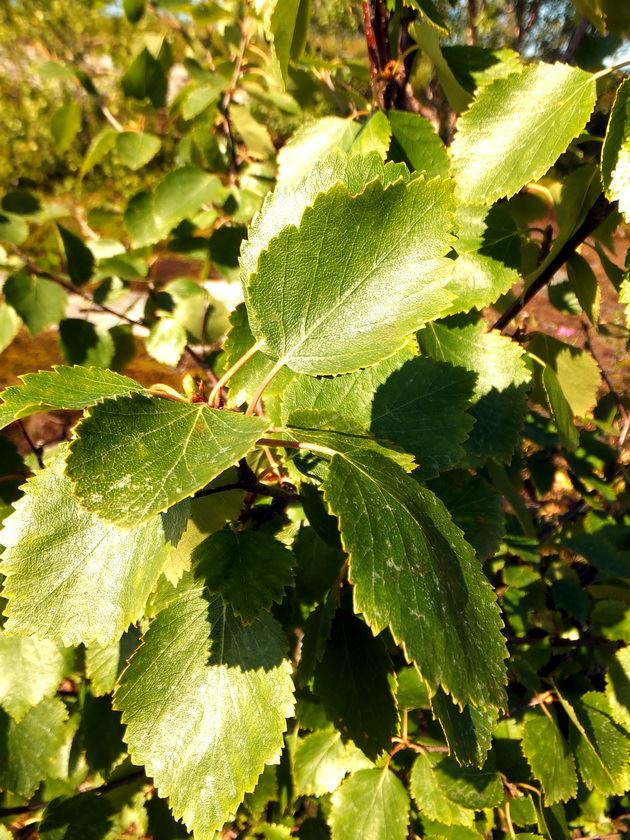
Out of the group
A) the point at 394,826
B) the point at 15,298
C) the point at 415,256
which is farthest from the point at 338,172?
the point at 15,298

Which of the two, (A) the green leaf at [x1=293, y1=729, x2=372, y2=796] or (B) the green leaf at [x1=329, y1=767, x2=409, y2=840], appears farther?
(A) the green leaf at [x1=293, y1=729, x2=372, y2=796]

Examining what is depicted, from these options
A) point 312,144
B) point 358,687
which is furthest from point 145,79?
point 358,687

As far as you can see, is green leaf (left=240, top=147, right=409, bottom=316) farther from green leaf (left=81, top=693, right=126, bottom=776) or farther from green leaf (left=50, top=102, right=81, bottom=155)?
green leaf (left=50, top=102, right=81, bottom=155)

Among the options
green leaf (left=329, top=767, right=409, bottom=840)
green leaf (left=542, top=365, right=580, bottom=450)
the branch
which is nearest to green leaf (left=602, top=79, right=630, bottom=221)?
the branch

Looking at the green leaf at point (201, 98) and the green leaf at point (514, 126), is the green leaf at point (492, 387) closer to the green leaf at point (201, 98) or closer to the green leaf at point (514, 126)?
the green leaf at point (514, 126)

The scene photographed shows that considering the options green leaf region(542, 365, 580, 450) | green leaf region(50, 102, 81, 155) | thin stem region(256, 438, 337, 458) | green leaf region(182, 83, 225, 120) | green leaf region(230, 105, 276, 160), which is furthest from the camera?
green leaf region(230, 105, 276, 160)

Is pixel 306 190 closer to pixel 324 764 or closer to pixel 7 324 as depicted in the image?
pixel 324 764

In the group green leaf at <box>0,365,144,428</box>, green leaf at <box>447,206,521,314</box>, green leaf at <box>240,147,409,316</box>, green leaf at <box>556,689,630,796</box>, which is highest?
green leaf at <box>240,147,409,316</box>
